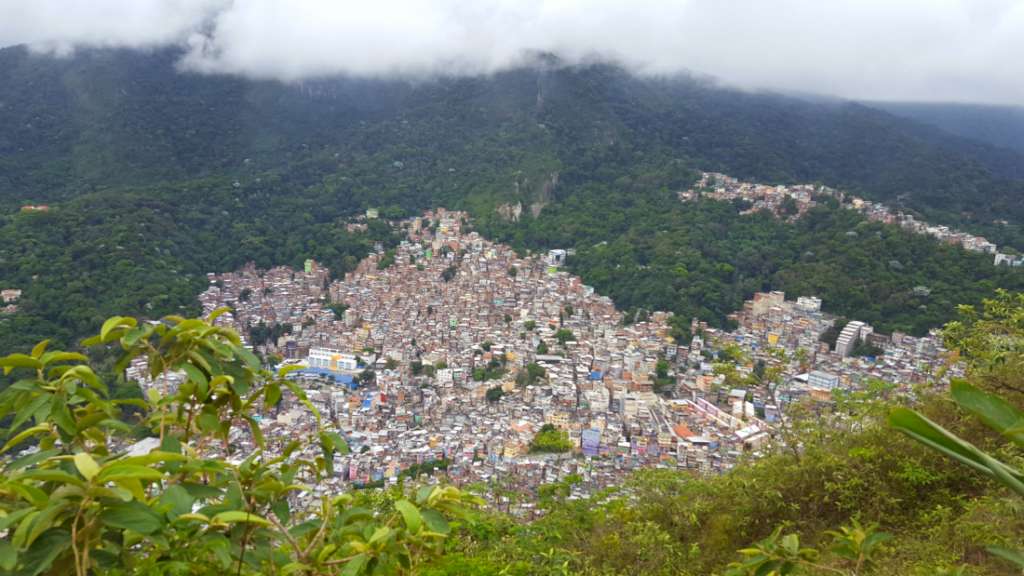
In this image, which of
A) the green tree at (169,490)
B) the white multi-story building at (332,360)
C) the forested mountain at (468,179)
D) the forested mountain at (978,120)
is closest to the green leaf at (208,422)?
the green tree at (169,490)

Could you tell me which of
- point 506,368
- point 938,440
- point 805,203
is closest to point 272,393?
point 938,440

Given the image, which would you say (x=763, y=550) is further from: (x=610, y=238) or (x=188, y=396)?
(x=610, y=238)

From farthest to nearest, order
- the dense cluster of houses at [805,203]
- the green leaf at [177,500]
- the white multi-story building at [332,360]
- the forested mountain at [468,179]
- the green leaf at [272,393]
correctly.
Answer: the dense cluster of houses at [805,203] → the forested mountain at [468,179] → the white multi-story building at [332,360] → the green leaf at [272,393] → the green leaf at [177,500]

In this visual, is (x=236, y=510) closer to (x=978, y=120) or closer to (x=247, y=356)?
(x=247, y=356)

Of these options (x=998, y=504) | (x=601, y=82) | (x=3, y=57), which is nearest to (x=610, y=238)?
(x=601, y=82)

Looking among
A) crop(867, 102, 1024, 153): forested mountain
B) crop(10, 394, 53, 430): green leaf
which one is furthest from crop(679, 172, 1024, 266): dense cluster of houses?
crop(867, 102, 1024, 153): forested mountain

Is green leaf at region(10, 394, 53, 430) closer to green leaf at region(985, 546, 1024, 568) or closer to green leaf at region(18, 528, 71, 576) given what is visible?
green leaf at region(18, 528, 71, 576)

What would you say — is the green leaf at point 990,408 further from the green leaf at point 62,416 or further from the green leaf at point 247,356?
the green leaf at point 62,416
